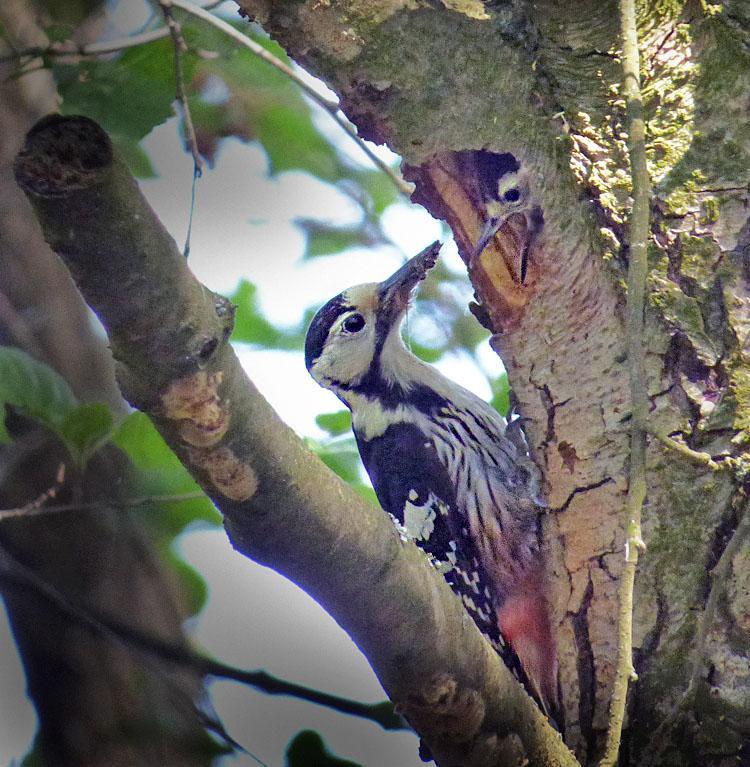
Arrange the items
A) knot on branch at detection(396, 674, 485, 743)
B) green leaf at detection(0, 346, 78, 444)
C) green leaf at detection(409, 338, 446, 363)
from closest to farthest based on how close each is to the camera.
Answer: knot on branch at detection(396, 674, 485, 743) < green leaf at detection(0, 346, 78, 444) < green leaf at detection(409, 338, 446, 363)

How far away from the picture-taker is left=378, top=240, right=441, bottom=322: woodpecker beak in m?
2.80

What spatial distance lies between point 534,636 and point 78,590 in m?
1.10

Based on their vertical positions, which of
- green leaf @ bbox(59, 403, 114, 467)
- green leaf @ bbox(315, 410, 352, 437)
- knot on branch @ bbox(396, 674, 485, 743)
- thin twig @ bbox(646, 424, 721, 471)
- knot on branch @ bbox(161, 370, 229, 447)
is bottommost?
knot on branch @ bbox(396, 674, 485, 743)

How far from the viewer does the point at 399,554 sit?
126cm

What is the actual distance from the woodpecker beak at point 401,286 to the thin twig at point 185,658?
1.18 meters

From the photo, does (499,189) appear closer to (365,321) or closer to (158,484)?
(158,484)

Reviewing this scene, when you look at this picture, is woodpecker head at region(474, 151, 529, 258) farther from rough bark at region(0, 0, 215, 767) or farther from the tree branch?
rough bark at region(0, 0, 215, 767)

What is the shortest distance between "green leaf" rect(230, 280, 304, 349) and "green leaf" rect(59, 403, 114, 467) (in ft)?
2.71

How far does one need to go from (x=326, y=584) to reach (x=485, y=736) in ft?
1.25

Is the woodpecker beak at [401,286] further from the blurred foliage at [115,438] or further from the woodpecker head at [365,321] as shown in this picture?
A: the blurred foliage at [115,438]

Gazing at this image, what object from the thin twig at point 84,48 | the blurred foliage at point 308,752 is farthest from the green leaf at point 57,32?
the blurred foliage at point 308,752

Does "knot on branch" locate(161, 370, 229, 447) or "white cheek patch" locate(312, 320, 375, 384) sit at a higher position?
"white cheek patch" locate(312, 320, 375, 384)

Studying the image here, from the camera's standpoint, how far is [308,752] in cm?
178

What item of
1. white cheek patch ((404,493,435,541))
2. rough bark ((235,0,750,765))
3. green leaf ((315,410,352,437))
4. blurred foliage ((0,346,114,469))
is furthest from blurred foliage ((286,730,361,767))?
green leaf ((315,410,352,437))
